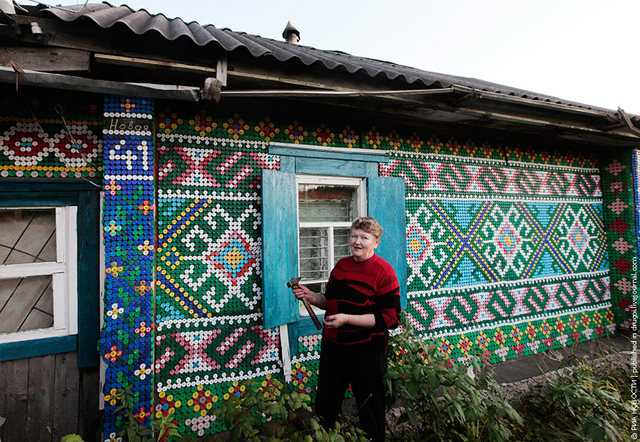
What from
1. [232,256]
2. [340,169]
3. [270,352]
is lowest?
[270,352]

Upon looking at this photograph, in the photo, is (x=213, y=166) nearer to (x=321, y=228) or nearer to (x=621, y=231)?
(x=321, y=228)

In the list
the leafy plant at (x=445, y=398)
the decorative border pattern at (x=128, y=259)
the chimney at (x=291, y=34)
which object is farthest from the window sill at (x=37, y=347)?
the chimney at (x=291, y=34)

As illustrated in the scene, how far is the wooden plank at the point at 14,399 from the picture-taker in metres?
2.27

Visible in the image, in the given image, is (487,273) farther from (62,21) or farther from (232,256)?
(62,21)

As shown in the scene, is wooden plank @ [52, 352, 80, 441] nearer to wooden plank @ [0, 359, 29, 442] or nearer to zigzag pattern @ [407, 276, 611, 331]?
wooden plank @ [0, 359, 29, 442]

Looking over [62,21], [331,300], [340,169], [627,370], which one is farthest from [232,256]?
[627,370]

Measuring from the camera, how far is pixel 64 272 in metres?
2.44

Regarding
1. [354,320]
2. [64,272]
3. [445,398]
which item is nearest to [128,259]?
[64,272]

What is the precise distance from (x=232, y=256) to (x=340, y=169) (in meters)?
1.49

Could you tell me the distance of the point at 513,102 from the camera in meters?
3.23

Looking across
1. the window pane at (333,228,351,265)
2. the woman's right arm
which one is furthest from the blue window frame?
the woman's right arm

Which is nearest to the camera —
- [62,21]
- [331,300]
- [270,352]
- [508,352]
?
[62,21]

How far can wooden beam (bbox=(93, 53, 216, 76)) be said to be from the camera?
6.93 ft

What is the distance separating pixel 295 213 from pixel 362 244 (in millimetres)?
1045
